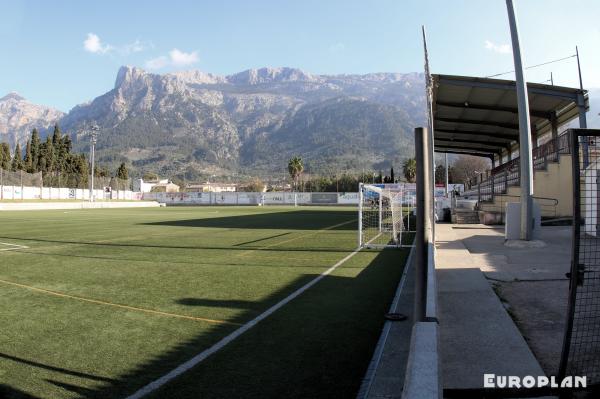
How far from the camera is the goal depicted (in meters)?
16.2

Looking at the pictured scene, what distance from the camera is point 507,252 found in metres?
12.3

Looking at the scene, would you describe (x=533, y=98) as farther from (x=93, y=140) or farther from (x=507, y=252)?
(x=93, y=140)

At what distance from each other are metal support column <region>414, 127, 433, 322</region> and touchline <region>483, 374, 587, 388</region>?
69cm

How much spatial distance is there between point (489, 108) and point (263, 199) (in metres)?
59.8

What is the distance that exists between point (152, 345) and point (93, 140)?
65.8 metres

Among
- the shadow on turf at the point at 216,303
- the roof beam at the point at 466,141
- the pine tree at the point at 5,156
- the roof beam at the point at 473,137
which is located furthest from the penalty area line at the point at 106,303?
the pine tree at the point at 5,156

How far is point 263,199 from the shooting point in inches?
3297

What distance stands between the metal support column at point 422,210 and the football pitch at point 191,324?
923 millimetres

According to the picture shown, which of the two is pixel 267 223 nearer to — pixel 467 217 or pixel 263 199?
pixel 467 217

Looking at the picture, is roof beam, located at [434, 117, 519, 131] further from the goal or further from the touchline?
the touchline

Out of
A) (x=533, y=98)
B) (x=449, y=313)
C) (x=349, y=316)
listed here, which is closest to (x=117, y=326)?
(x=349, y=316)

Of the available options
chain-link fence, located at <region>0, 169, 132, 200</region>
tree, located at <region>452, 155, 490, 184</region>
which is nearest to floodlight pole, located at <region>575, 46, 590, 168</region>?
chain-link fence, located at <region>0, 169, 132, 200</region>

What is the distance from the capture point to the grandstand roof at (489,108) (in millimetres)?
21359

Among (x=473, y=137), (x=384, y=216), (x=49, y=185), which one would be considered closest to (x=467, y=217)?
(x=384, y=216)
